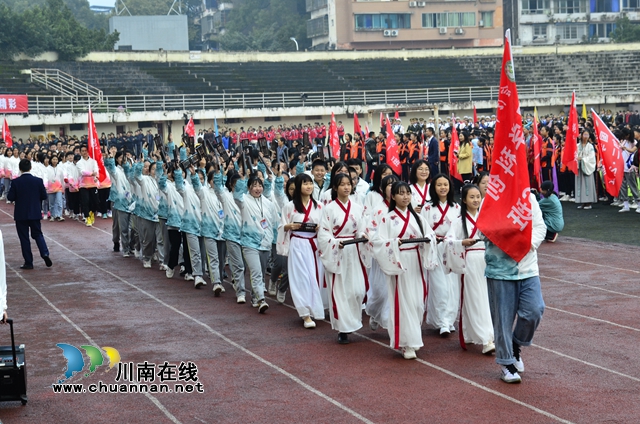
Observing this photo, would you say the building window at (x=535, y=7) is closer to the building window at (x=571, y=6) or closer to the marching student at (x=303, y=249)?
the building window at (x=571, y=6)

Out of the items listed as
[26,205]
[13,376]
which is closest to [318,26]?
[26,205]

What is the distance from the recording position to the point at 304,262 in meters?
9.62

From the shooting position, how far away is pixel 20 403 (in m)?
7.13

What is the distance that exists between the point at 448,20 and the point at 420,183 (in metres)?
57.1

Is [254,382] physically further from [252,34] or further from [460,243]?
[252,34]

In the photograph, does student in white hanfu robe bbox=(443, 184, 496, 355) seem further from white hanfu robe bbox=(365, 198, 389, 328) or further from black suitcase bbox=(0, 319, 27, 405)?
black suitcase bbox=(0, 319, 27, 405)

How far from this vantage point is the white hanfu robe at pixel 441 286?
8844mm

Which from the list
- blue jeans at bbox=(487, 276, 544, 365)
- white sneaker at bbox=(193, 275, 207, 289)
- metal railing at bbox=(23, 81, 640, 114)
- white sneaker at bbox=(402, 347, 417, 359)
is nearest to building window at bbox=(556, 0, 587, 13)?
metal railing at bbox=(23, 81, 640, 114)

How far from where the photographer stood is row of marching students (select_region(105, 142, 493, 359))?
8.24m

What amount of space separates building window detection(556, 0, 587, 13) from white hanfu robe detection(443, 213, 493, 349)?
62.8 m

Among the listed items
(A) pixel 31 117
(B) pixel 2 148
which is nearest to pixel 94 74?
(A) pixel 31 117

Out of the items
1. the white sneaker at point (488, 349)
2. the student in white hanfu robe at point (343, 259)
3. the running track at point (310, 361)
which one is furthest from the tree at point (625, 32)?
the white sneaker at point (488, 349)

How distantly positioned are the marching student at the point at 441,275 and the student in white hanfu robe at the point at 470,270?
342mm

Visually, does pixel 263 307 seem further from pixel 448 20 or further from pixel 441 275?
pixel 448 20
